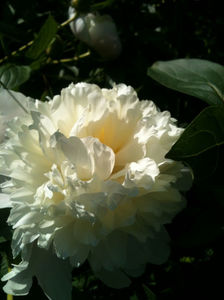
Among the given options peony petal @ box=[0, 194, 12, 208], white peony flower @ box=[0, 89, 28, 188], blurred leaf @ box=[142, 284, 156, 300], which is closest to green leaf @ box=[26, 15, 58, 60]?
white peony flower @ box=[0, 89, 28, 188]

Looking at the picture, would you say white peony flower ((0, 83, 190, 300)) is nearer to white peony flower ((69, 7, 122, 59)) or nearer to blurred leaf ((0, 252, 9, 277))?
blurred leaf ((0, 252, 9, 277))

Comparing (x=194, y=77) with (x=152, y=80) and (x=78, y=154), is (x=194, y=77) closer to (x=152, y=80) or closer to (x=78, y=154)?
(x=152, y=80)

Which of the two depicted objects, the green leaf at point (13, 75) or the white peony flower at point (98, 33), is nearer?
the green leaf at point (13, 75)

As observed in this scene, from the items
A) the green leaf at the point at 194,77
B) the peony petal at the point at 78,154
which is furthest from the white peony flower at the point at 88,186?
the green leaf at the point at 194,77

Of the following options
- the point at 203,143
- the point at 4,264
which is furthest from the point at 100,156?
the point at 4,264

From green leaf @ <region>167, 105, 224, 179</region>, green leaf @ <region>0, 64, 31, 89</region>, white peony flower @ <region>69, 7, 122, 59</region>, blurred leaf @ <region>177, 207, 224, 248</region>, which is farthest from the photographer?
white peony flower @ <region>69, 7, 122, 59</region>

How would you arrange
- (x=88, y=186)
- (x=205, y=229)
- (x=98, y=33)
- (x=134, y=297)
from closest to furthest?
(x=88, y=186) < (x=205, y=229) < (x=134, y=297) < (x=98, y=33)

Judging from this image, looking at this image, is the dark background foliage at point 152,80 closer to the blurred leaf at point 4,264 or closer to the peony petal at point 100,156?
the blurred leaf at point 4,264
